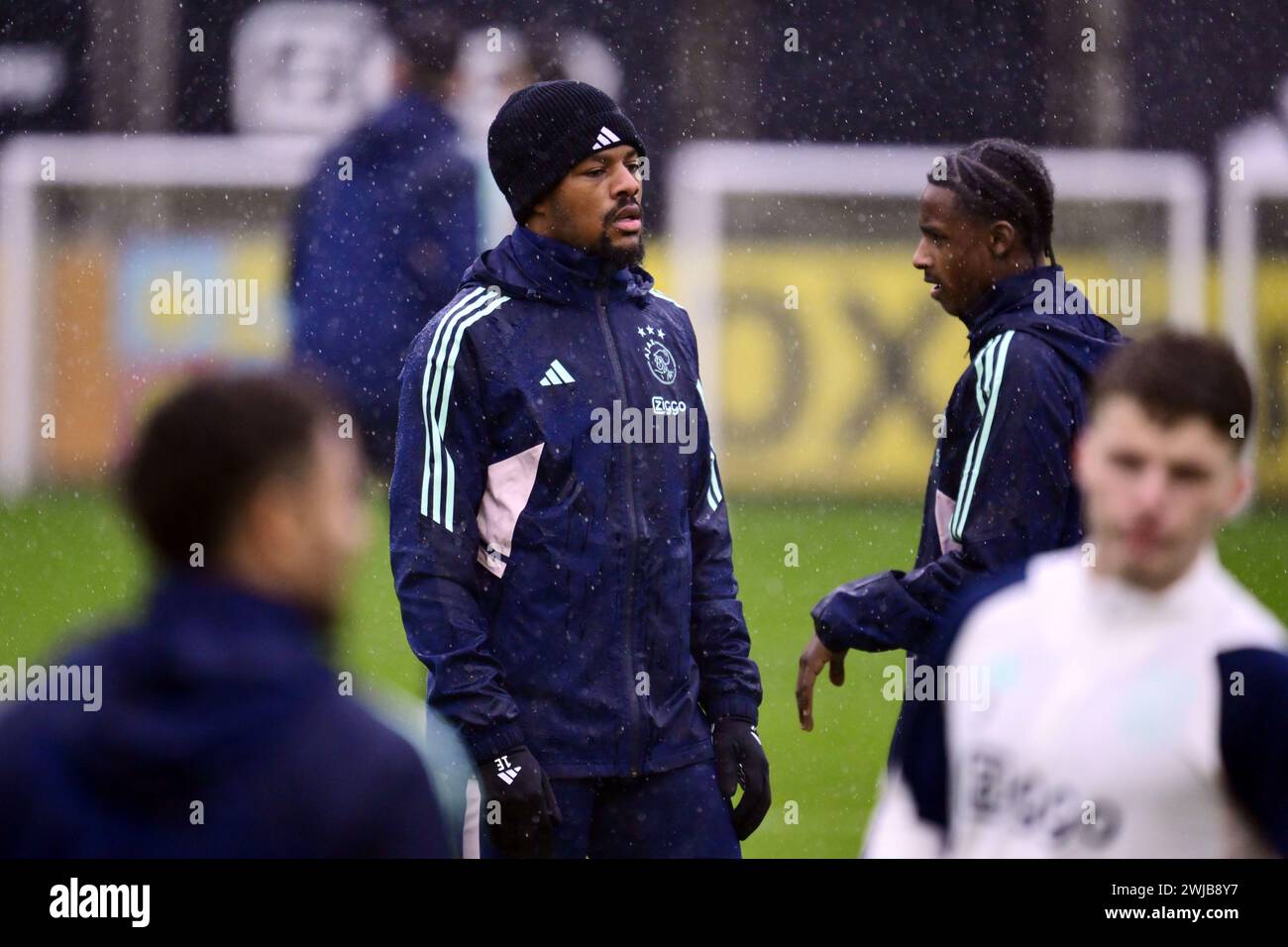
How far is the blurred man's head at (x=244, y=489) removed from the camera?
180cm

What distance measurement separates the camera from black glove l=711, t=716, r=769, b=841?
332cm

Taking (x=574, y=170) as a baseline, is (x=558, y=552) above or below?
below

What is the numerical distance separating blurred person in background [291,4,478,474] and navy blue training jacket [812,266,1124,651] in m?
1.22

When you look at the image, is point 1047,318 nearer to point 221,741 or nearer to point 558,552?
point 558,552

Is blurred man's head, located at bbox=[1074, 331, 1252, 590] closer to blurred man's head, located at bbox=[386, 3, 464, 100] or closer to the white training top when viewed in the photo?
the white training top

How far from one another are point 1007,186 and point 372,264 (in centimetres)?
138

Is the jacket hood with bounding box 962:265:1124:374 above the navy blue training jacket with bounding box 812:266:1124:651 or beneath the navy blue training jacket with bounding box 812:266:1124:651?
above

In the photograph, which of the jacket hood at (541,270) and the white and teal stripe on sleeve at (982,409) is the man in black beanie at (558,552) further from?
the white and teal stripe on sleeve at (982,409)

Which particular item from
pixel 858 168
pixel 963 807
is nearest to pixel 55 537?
pixel 858 168

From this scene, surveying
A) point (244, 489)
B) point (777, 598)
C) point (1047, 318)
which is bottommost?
point (777, 598)

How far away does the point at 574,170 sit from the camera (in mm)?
3330

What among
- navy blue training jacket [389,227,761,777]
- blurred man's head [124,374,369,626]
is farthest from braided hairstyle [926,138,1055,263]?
blurred man's head [124,374,369,626]

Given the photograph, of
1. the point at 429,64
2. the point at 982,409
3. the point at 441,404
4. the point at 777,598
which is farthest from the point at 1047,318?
the point at 777,598

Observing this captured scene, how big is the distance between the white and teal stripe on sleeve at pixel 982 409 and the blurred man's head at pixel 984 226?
0.20m
